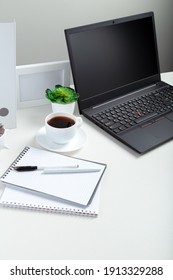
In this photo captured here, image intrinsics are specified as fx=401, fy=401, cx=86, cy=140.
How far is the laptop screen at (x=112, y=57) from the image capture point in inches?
48.4

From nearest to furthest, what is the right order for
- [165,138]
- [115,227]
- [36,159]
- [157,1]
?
[115,227] → [36,159] → [165,138] → [157,1]

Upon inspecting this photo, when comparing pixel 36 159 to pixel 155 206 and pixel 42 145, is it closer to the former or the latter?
pixel 42 145

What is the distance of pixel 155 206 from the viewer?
951 millimetres

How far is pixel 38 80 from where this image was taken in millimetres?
1287

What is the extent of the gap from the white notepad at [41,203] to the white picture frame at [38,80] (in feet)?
1.40

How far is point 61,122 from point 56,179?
0.20 metres

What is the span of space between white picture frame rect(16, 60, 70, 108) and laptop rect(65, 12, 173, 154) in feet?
0.31

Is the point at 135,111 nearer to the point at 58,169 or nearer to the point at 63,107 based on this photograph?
the point at 63,107

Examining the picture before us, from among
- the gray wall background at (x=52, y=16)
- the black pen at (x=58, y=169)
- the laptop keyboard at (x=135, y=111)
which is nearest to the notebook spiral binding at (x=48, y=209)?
the black pen at (x=58, y=169)

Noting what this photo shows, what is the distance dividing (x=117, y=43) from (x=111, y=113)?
247 millimetres

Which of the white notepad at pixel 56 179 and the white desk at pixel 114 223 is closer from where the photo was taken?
the white desk at pixel 114 223

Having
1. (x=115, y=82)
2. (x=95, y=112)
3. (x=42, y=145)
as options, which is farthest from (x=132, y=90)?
(x=42, y=145)

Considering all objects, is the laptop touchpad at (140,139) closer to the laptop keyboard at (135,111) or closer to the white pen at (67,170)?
the laptop keyboard at (135,111)

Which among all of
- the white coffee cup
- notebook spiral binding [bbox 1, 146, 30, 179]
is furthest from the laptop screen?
notebook spiral binding [bbox 1, 146, 30, 179]
